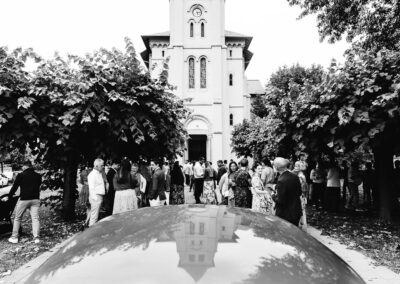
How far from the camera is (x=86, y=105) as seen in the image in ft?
32.0

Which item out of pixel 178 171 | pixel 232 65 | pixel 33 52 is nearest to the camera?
pixel 33 52

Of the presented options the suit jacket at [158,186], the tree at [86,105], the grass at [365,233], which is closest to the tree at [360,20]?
the grass at [365,233]

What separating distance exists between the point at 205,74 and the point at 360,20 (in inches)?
1275

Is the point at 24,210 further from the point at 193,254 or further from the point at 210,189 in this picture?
the point at 193,254

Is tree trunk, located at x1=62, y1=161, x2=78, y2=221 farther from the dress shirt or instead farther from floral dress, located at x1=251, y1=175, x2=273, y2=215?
floral dress, located at x1=251, y1=175, x2=273, y2=215

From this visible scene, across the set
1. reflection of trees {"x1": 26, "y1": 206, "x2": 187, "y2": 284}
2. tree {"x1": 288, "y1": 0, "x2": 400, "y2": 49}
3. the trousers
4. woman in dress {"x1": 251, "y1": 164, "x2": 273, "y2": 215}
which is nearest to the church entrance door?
tree {"x1": 288, "y1": 0, "x2": 400, "y2": 49}

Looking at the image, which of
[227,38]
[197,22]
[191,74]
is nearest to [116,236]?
[191,74]

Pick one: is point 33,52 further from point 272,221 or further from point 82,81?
point 272,221

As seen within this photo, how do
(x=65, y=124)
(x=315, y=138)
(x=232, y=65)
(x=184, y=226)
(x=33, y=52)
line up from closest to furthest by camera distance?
Answer: (x=184, y=226)
(x=65, y=124)
(x=33, y=52)
(x=315, y=138)
(x=232, y=65)

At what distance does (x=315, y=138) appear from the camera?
438 inches

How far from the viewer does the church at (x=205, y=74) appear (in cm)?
4591

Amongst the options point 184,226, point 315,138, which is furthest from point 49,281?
point 315,138

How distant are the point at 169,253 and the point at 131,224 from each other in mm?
591

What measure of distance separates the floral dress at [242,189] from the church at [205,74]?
115 ft
